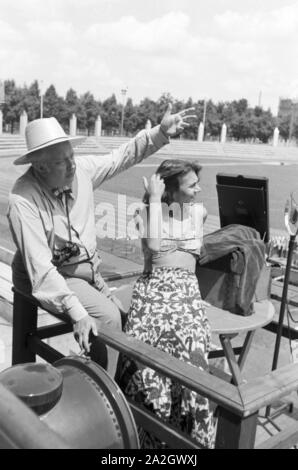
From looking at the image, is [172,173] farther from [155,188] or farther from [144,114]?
[144,114]

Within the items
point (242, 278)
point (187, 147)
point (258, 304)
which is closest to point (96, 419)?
point (242, 278)

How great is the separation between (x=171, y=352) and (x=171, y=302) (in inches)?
9.2

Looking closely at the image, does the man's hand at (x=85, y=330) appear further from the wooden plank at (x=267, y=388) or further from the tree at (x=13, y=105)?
the tree at (x=13, y=105)

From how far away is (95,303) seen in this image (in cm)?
227

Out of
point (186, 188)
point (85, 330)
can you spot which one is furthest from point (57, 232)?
point (186, 188)

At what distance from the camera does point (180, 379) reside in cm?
153

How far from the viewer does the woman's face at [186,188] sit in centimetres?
252

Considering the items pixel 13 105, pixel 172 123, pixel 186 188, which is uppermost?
pixel 13 105

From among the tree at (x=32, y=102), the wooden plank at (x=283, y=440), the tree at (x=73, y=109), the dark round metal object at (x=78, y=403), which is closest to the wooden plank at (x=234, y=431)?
the wooden plank at (x=283, y=440)

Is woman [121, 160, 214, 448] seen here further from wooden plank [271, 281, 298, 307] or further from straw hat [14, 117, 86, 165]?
wooden plank [271, 281, 298, 307]

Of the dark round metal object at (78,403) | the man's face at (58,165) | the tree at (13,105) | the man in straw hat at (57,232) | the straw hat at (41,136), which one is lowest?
the dark round metal object at (78,403)

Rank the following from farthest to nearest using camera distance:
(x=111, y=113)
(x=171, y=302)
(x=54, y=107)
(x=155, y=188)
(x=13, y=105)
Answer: (x=111, y=113), (x=54, y=107), (x=13, y=105), (x=155, y=188), (x=171, y=302)

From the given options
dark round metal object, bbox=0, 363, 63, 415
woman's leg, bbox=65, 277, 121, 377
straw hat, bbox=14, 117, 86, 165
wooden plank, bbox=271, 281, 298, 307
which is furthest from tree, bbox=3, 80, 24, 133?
dark round metal object, bbox=0, 363, 63, 415

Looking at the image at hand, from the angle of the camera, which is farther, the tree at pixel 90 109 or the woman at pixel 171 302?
the tree at pixel 90 109
